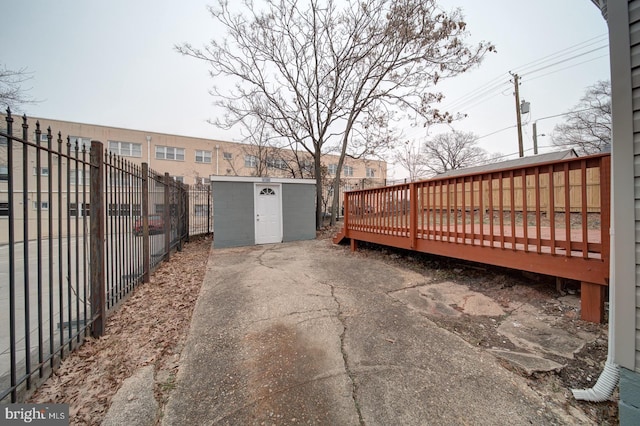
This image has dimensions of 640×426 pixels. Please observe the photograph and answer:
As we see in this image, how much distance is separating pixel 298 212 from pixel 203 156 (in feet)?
49.4

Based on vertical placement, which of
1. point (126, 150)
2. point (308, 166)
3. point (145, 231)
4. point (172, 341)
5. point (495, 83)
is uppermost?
point (495, 83)

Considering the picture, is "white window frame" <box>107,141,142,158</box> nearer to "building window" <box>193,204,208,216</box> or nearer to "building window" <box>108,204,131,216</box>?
"building window" <box>193,204,208,216</box>

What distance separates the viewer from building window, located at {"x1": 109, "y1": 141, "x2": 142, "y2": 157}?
1789 centimetres

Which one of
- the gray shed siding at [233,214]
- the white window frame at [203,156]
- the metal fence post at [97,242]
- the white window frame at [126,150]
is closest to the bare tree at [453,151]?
the white window frame at [203,156]

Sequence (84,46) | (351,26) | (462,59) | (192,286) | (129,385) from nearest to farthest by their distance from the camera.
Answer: (129,385)
(192,286)
(84,46)
(462,59)
(351,26)

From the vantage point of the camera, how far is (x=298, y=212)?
9.14 metres

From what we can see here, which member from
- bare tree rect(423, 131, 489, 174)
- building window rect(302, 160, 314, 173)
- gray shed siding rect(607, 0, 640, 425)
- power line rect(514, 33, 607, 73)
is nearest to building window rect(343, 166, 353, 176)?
bare tree rect(423, 131, 489, 174)

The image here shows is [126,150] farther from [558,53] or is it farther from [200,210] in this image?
[558,53]

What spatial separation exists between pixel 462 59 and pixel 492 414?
10.0 m

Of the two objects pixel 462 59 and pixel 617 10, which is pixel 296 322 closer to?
pixel 617 10

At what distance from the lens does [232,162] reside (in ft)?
70.3

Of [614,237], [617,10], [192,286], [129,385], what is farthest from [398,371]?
[192,286]

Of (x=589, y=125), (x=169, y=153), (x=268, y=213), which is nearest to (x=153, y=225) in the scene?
(x=268, y=213)

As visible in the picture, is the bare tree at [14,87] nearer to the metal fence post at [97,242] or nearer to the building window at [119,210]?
the building window at [119,210]
